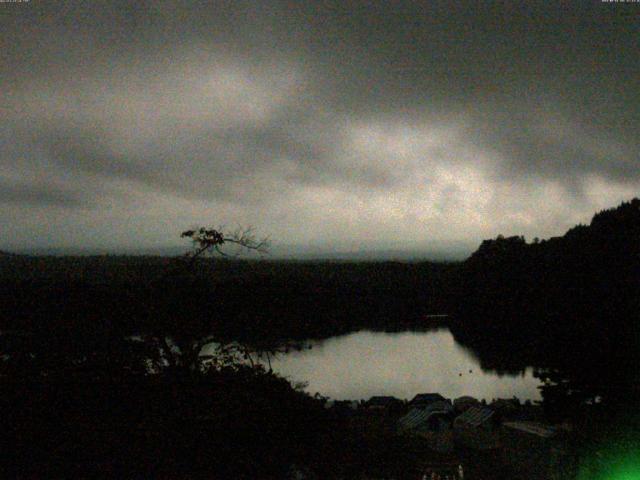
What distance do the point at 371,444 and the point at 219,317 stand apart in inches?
421

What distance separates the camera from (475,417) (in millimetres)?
18172

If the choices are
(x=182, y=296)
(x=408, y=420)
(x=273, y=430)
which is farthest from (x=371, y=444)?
(x=273, y=430)

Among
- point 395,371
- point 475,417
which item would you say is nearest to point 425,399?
point 475,417

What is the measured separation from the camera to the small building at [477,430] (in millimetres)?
17406

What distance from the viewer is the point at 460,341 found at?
169ft

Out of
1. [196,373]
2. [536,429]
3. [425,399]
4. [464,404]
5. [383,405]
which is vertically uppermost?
[196,373]

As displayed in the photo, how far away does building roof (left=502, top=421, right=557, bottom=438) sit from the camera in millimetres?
12117

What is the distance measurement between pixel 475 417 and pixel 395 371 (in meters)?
19.6

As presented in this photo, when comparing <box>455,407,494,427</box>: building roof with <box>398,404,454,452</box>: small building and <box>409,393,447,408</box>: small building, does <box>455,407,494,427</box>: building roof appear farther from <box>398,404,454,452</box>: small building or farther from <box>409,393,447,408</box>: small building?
<box>409,393,447,408</box>: small building

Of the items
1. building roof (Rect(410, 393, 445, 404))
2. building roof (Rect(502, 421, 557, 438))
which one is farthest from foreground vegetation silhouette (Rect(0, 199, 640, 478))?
building roof (Rect(410, 393, 445, 404))

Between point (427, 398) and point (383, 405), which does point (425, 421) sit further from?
point (427, 398)

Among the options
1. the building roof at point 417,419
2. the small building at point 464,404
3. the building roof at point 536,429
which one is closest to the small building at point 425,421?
the building roof at point 417,419

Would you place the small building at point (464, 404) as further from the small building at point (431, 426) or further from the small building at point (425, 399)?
the small building at point (431, 426)

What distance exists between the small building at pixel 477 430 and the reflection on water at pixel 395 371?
10.2 meters
